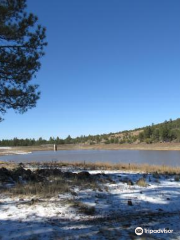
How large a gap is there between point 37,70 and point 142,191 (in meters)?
7.01

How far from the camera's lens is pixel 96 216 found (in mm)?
5906

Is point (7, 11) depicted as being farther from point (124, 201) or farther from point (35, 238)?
point (35, 238)

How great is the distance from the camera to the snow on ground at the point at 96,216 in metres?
4.96

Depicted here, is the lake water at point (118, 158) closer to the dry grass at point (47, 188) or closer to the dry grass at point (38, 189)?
the dry grass at point (47, 188)

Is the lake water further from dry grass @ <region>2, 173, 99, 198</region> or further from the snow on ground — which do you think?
the snow on ground

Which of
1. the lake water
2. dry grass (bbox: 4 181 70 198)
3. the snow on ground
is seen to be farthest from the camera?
the lake water

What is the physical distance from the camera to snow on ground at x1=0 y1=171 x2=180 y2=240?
16.3ft

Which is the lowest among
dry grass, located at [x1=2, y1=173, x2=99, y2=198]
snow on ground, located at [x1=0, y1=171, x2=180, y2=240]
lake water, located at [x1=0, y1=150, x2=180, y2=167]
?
lake water, located at [x1=0, y1=150, x2=180, y2=167]

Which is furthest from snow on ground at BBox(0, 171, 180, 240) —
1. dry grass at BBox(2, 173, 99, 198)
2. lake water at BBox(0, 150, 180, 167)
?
lake water at BBox(0, 150, 180, 167)

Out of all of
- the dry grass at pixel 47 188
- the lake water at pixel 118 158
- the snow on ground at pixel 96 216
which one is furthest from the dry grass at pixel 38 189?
the lake water at pixel 118 158

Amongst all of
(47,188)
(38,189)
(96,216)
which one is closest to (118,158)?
(47,188)

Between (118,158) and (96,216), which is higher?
(96,216)

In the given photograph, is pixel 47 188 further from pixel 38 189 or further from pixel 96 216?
pixel 96 216

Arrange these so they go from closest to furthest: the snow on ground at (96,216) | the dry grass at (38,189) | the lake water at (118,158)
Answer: the snow on ground at (96,216) → the dry grass at (38,189) → the lake water at (118,158)
